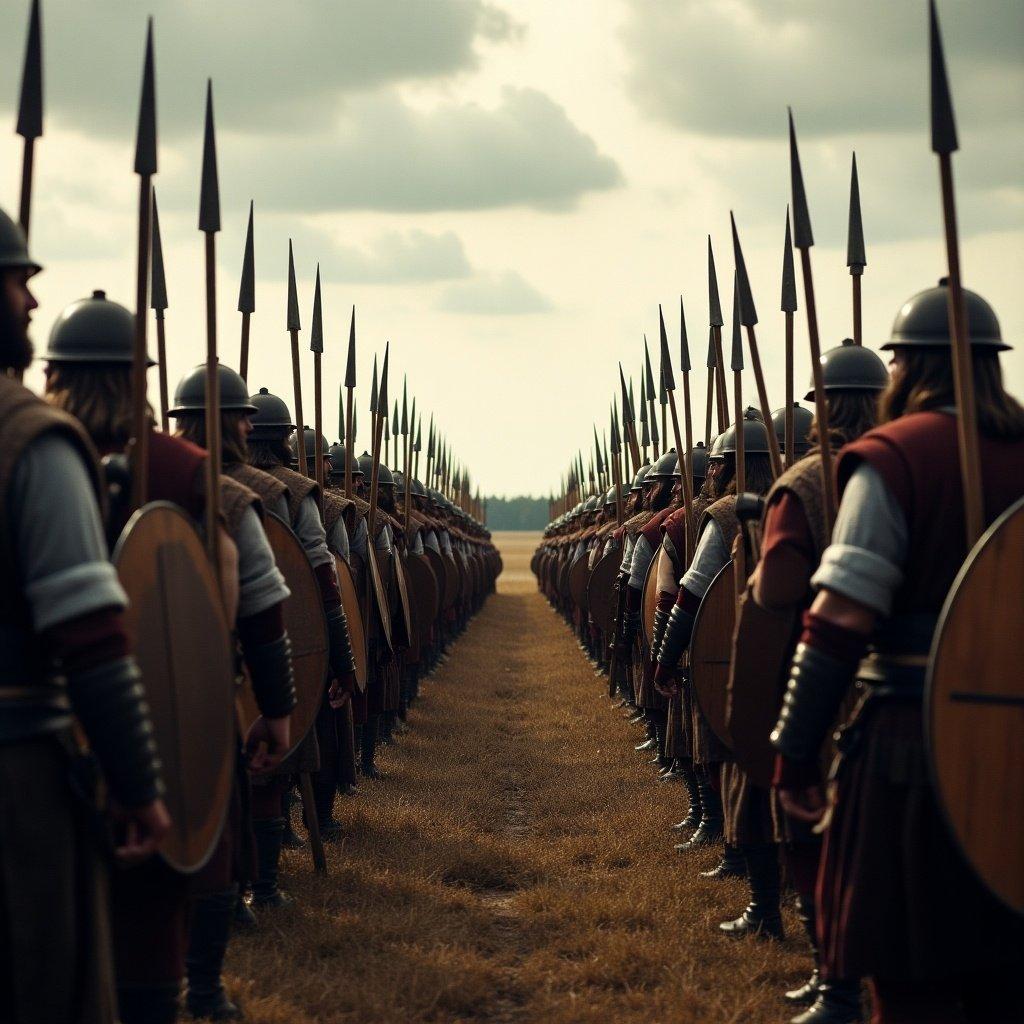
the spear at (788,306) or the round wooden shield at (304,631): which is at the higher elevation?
the spear at (788,306)

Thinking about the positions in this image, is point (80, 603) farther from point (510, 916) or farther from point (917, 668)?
point (510, 916)

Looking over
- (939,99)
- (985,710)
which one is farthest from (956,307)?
(985,710)

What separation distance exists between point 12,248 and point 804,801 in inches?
91.5

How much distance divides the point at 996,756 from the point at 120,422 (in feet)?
7.78

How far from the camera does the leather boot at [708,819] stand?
331 inches

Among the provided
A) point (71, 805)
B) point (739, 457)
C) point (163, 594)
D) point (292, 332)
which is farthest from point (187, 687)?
point (292, 332)

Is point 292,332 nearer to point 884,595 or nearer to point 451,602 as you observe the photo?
point 884,595

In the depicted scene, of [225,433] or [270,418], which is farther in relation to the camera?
[270,418]

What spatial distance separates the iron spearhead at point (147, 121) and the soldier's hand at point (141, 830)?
1.97m

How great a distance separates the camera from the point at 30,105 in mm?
4508

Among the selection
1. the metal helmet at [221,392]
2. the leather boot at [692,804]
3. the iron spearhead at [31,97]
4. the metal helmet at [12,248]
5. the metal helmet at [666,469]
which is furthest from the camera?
the metal helmet at [666,469]

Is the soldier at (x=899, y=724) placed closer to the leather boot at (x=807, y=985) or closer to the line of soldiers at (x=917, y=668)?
the line of soldiers at (x=917, y=668)

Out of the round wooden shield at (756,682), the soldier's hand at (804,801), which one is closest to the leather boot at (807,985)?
the round wooden shield at (756,682)

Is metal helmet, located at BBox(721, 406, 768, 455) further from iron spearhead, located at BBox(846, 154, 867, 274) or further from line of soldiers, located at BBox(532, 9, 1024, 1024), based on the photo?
line of soldiers, located at BBox(532, 9, 1024, 1024)
